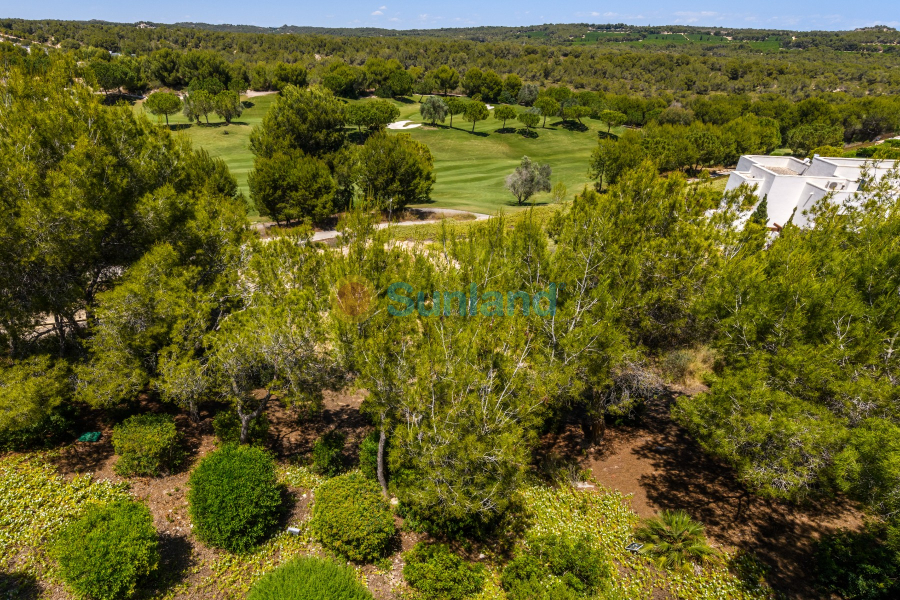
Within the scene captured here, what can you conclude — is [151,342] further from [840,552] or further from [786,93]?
[786,93]

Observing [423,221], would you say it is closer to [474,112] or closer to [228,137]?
[228,137]

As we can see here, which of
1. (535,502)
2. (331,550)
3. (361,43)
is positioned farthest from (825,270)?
(361,43)

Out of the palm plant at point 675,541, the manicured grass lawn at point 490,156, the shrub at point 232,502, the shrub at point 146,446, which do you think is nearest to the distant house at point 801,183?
the manicured grass lawn at point 490,156

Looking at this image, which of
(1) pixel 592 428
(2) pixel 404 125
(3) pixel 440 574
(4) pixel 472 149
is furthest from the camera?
(2) pixel 404 125

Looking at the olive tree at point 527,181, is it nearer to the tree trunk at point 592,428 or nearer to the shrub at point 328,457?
the tree trunk at point 592,428

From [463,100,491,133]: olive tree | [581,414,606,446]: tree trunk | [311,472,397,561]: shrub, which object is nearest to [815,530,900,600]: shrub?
[581,414,606,446]: tree trunk

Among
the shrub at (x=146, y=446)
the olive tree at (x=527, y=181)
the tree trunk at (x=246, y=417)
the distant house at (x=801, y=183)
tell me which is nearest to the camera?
the shrub at (x=146, y=446)

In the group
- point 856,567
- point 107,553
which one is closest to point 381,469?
point 107,553
